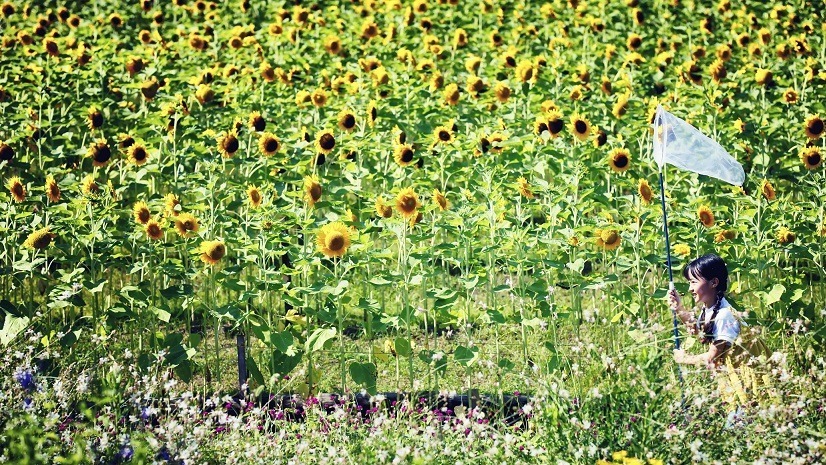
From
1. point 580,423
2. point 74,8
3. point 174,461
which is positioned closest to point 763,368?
point 580,423

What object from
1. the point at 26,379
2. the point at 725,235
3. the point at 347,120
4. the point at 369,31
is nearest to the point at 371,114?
the point at 347,120

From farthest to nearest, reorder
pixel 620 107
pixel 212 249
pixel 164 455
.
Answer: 1. pixel 620 107
2. pixel 212 249
3. pixel 164 455

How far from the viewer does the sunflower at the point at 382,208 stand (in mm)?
4832

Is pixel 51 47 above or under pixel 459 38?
above

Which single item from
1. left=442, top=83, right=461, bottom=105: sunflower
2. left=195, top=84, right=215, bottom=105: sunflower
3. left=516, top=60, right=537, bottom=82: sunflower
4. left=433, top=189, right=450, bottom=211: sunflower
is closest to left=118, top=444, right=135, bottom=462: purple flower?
left=433, top=189, right=450, bottom=211: sunflower

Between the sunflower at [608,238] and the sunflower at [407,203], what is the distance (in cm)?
87

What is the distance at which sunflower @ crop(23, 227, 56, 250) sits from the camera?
4754mm

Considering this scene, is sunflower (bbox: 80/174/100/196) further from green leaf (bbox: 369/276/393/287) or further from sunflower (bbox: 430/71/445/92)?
sunflower (bbox: 430/71/445/92)

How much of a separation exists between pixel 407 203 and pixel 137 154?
1.89m

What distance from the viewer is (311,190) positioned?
4855mm

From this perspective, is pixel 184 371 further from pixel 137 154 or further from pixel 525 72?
pixel 525 72

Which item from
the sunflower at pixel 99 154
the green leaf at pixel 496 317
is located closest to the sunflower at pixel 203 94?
the sunflower at pixel 99 154

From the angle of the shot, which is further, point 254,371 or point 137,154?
point 137,154

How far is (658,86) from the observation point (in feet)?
26.4
